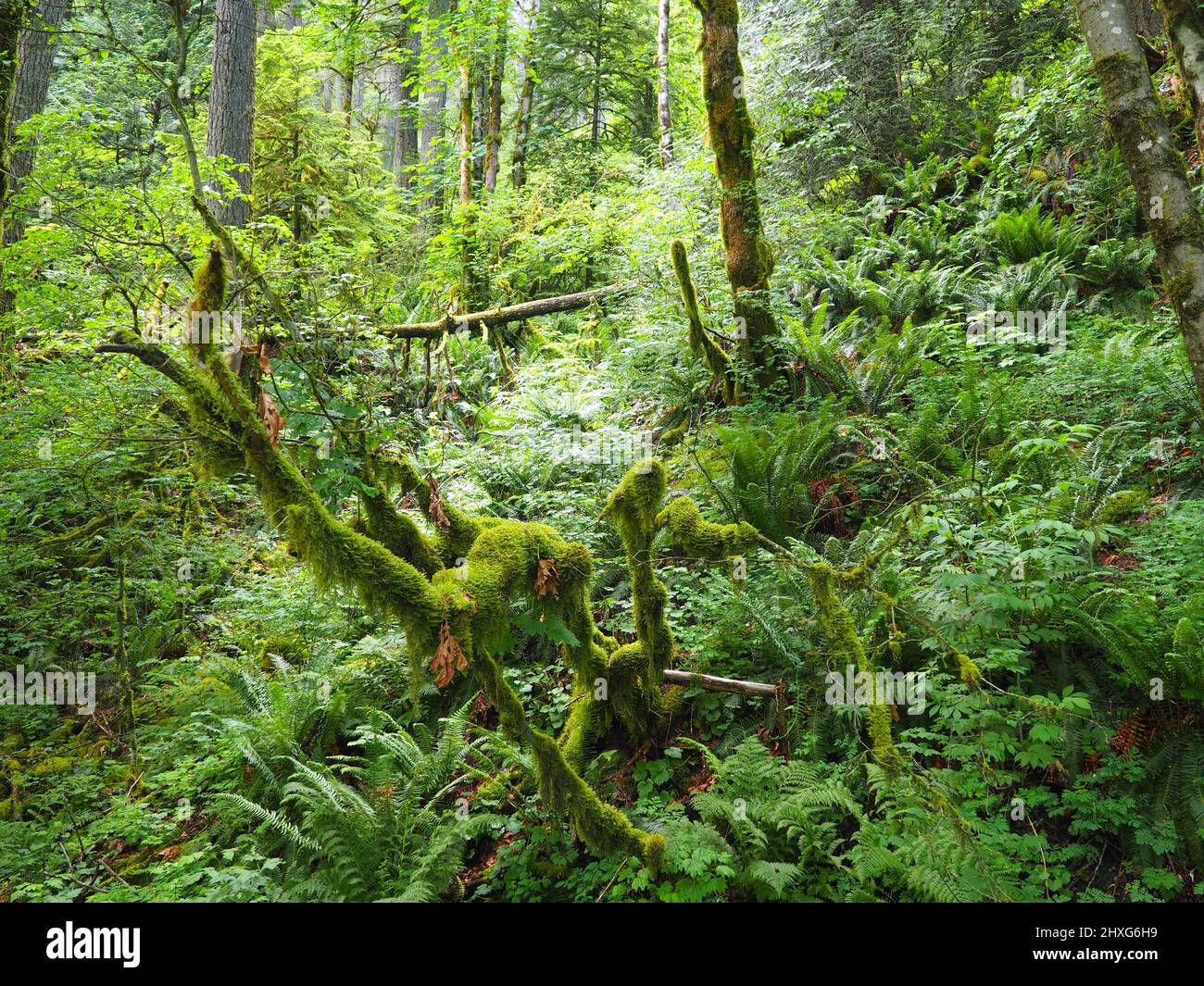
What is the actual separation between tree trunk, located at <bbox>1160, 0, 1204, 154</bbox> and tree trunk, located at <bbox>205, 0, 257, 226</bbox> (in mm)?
8914

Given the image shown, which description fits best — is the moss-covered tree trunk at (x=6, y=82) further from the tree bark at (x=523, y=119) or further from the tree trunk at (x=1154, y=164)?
the tree bark at (x=523, y=119)

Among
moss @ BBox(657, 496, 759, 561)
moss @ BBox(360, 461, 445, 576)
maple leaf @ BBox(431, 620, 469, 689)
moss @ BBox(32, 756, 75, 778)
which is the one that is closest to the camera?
maple leaf @ BBox(431, 620, 469, 689)

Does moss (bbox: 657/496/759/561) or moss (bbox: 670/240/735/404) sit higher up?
moss (bbox: 670/240/735/404)

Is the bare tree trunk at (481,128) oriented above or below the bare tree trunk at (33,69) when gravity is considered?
above

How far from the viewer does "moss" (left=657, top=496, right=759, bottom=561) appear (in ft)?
12.8

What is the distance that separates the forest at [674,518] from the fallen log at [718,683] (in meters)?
0.03

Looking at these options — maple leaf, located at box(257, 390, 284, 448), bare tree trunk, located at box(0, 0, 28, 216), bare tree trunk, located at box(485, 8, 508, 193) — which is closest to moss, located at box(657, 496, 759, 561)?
maple leaf, located at box(257, 390, 284, 448)

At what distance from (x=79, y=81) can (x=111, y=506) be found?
14709 mm

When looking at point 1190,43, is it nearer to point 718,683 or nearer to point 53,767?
point 718,683

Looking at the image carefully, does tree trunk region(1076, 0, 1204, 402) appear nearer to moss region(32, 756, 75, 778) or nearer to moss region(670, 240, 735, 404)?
moss region(670, 240, 735, 404)

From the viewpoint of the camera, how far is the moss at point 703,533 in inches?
153

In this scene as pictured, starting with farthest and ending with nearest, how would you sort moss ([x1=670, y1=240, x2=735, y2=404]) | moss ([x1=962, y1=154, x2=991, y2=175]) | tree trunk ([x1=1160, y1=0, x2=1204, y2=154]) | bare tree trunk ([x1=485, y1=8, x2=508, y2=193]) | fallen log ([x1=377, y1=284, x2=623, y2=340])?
bare tree trunk ([x1=485, y1=8, x2=508, y2=193]) → fallen log ([x1=377, y1=284, x2=623, y2=340]) → moss ([x1=962, y1=154, x2=991, y2=175]) → moss ([x1=670, y1=240, x2=735, y2=404]) → tree trunk ([x1=1160, y1=0, x2=1204, y2=154])

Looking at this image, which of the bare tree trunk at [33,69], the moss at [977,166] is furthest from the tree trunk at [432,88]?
the moss at [977,166]
